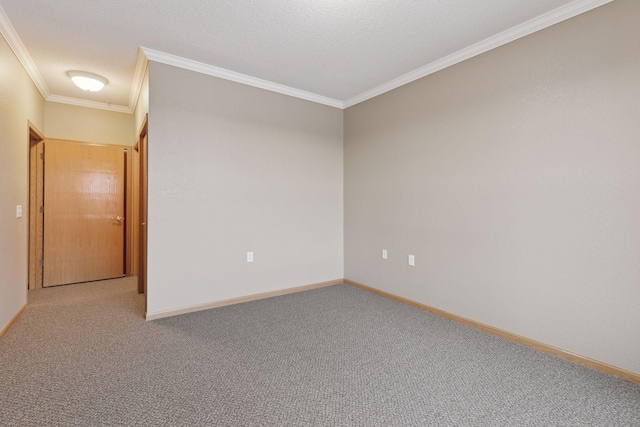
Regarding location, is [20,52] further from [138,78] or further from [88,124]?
[88,124]

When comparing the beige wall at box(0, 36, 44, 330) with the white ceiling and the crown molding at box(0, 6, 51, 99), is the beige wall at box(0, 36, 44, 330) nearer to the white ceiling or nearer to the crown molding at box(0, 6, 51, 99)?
the crown molding at box(0, 6, 51, 99)

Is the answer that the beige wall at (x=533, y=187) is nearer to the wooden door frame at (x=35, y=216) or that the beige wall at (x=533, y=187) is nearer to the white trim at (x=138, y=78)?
the white trim at (x=138, y=78)

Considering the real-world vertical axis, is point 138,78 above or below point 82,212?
above

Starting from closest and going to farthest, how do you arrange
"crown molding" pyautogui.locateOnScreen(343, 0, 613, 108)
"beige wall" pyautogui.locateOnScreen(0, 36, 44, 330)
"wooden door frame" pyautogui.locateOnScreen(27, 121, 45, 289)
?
"crown molding" pyautogui.locateOnScreen(343, 0, 613, 108) → "beige wall" pyautogui.locateOnScreen(0, 36, 44, 330) → "wooden door frame" pyautogui.locateOnScreen(27, 121, 45, 289)

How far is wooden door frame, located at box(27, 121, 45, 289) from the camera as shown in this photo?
13.4 feet

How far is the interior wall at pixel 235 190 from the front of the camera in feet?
10.2

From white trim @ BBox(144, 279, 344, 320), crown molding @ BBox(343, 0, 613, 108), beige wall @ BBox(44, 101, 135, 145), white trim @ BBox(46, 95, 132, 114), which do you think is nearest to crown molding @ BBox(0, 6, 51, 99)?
white trim @ BBox(46, 95, 132, 114)

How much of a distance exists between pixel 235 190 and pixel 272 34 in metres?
1.65

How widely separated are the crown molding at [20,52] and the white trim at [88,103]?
241 mm

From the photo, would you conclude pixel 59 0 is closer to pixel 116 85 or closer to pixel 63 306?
pixel 116 85

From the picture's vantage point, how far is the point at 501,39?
8.68 feet

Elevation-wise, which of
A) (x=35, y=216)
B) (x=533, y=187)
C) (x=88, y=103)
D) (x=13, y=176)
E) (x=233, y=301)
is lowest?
(x=233, y=301)

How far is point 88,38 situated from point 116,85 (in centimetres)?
120

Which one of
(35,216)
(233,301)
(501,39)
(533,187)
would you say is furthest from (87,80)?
(533,187)
